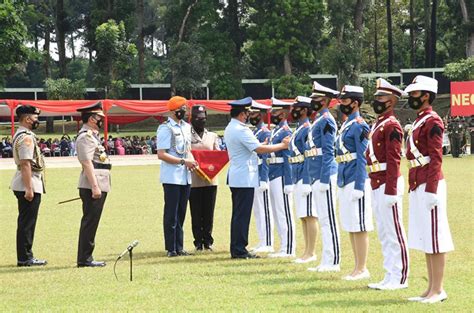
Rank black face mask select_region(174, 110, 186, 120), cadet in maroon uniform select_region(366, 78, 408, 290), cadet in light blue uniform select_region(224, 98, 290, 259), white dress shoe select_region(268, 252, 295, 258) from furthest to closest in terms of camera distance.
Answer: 1. black face mask select_region(174, 110, 186, 120)
2. white dress shoe select_region(268, 252, 295, 258)
3. cadet in light blue uniform select_region(224, 98, 290, 259)
4. cadet in maroon uniform select_region(366, 78, 408, 290)

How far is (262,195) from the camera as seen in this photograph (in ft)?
38.1

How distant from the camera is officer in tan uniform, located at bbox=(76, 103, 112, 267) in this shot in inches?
405

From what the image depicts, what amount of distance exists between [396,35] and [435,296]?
7017cm

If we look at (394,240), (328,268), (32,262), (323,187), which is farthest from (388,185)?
(32,262)

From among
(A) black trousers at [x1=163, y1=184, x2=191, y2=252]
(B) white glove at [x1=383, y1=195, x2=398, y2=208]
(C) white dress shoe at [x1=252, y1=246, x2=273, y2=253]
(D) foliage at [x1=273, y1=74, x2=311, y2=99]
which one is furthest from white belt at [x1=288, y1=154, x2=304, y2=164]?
(D) foliage at [x1=273, y1=74, x2=311, y2=99]

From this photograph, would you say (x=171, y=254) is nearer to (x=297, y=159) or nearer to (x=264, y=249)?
(x=264, y=249)

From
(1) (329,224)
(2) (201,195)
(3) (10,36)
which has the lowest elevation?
(1) (329,224)

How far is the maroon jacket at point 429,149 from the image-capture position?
741 centimetres

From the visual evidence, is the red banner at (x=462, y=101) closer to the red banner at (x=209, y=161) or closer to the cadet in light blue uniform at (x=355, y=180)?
the red banner at (x=209, y=161)

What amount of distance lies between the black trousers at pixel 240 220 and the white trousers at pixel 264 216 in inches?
24.0

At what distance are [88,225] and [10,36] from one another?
36767mm

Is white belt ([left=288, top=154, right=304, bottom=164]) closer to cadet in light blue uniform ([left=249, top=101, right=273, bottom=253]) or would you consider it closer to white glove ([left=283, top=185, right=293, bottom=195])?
white glove ([left=283, top=185, right=293, bottom=195])

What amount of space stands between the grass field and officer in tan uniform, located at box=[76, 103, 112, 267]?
0.39 metres

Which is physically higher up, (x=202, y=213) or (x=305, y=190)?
(x=305, y=190)
